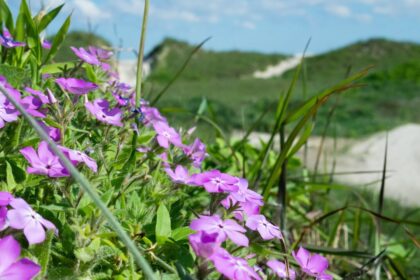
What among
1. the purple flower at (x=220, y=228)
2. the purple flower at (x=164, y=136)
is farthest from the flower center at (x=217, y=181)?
the purple flower at (x=164, y=136)

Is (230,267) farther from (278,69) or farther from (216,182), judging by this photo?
(278,69)

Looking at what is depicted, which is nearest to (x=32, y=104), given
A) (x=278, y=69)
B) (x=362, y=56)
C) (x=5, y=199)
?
(x=5, y=199)

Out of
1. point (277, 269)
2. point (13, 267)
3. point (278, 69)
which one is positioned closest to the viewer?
point (13, 267)

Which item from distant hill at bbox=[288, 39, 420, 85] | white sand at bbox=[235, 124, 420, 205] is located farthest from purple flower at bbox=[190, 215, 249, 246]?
distant hill at bbox=[288, 39, 420, 85]

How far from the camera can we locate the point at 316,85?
1429cm

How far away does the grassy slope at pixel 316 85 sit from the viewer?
8.77m

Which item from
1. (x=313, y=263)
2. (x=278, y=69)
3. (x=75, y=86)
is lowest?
(x=278, y=69)

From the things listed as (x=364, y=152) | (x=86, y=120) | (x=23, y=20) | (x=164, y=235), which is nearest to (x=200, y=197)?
(x=86, y=120)

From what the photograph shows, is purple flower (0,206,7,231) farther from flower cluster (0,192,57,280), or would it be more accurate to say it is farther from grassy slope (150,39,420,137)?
grassy slope (150,39,420,137)

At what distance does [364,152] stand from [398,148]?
0.47 meters

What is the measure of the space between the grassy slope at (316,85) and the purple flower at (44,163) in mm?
1117

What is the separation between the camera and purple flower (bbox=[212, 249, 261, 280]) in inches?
28.7

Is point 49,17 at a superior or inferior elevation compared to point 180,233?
superior

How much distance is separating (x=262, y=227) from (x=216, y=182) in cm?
11
